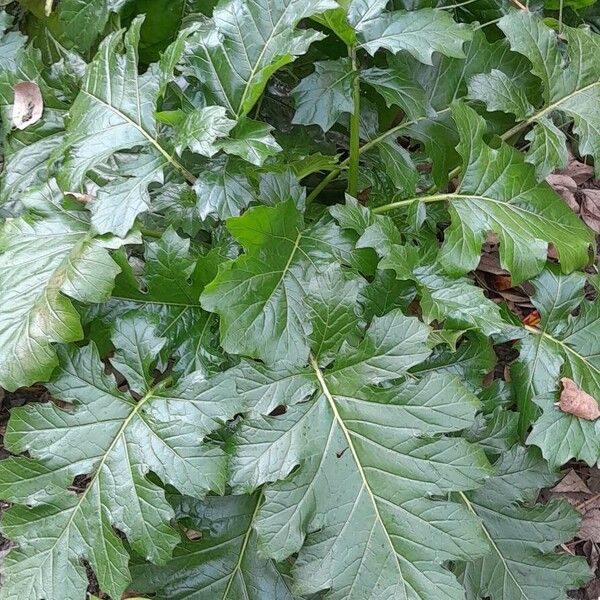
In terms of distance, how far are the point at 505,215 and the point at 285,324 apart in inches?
23.0

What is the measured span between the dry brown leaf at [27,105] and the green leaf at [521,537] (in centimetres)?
140

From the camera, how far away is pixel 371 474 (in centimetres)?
139

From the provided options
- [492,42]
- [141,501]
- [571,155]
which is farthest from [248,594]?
[571,155]

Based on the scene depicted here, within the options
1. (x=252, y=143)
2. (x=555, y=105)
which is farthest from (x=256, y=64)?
(x=555, y=105)

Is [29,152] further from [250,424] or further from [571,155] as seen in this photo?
[571,155]

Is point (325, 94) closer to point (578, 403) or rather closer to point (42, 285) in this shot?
point (42, 285)

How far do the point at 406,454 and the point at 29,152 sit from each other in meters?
1.19

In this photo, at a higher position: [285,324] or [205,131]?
[205,131]

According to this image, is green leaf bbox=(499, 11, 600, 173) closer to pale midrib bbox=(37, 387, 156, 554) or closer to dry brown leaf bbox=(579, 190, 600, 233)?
dry brown leaf bbox=(579, 190, 600, 233)

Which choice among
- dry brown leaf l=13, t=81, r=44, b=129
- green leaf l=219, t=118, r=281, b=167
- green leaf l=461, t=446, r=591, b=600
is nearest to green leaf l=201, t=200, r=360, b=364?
green leaf l=219, t=118, r=281, b=167

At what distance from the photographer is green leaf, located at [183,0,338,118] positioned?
1441 millimetres

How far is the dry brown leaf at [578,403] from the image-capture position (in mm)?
1561

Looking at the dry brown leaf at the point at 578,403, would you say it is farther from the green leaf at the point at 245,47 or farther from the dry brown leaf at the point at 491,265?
the green leaf at the point at 245,47

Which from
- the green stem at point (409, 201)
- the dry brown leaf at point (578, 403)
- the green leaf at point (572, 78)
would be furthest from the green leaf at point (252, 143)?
the dry brown leaf at point (578, 403)
